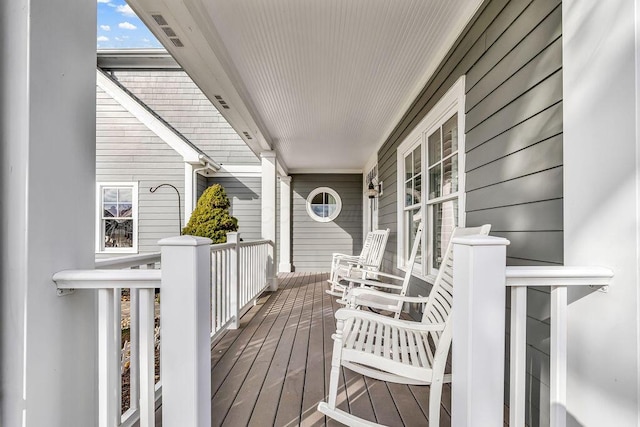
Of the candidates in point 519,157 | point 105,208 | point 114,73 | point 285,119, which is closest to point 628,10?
point 519,157

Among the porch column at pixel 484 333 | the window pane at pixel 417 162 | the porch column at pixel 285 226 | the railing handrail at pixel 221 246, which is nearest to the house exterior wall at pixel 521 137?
the porch column at pixel 484 333

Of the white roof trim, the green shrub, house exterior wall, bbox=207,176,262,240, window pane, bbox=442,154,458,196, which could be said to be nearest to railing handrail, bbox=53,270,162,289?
window pane, bbox=442,154,458,196

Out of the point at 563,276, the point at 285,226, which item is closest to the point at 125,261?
the point at 563,276

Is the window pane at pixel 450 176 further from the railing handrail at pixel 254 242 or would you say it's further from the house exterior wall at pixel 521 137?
the railing handrail at pixel 254 242

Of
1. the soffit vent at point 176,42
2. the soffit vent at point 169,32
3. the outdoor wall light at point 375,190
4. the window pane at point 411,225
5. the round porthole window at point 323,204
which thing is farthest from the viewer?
the round porthole window at point 323,204

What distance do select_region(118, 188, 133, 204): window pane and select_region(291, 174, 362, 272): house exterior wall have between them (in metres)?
3.35

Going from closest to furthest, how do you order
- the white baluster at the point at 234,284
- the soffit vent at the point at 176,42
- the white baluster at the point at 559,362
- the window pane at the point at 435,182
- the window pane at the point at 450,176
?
the white baluster at the point at 559,362, the soffit vent at the point at 176,42, the window pane at the point at 450,176, the window pane at the point at 435,182, the white baluster at the point at 234,284

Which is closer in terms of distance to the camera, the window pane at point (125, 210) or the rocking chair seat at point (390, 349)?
the rocking chair seat at point (390, 349)

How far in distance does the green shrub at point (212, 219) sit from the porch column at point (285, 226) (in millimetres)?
1865

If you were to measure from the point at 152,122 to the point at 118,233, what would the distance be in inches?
89.6

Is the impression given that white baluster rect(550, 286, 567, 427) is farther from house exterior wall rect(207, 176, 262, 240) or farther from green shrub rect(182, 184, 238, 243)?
house exterior wall rect(207, 176, 262, 240)

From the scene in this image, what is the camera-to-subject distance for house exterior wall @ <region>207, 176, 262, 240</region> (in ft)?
23.7

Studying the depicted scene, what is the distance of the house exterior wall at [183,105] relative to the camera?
24.9 feet

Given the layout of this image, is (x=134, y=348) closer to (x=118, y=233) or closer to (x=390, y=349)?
(x=390, y=349)
